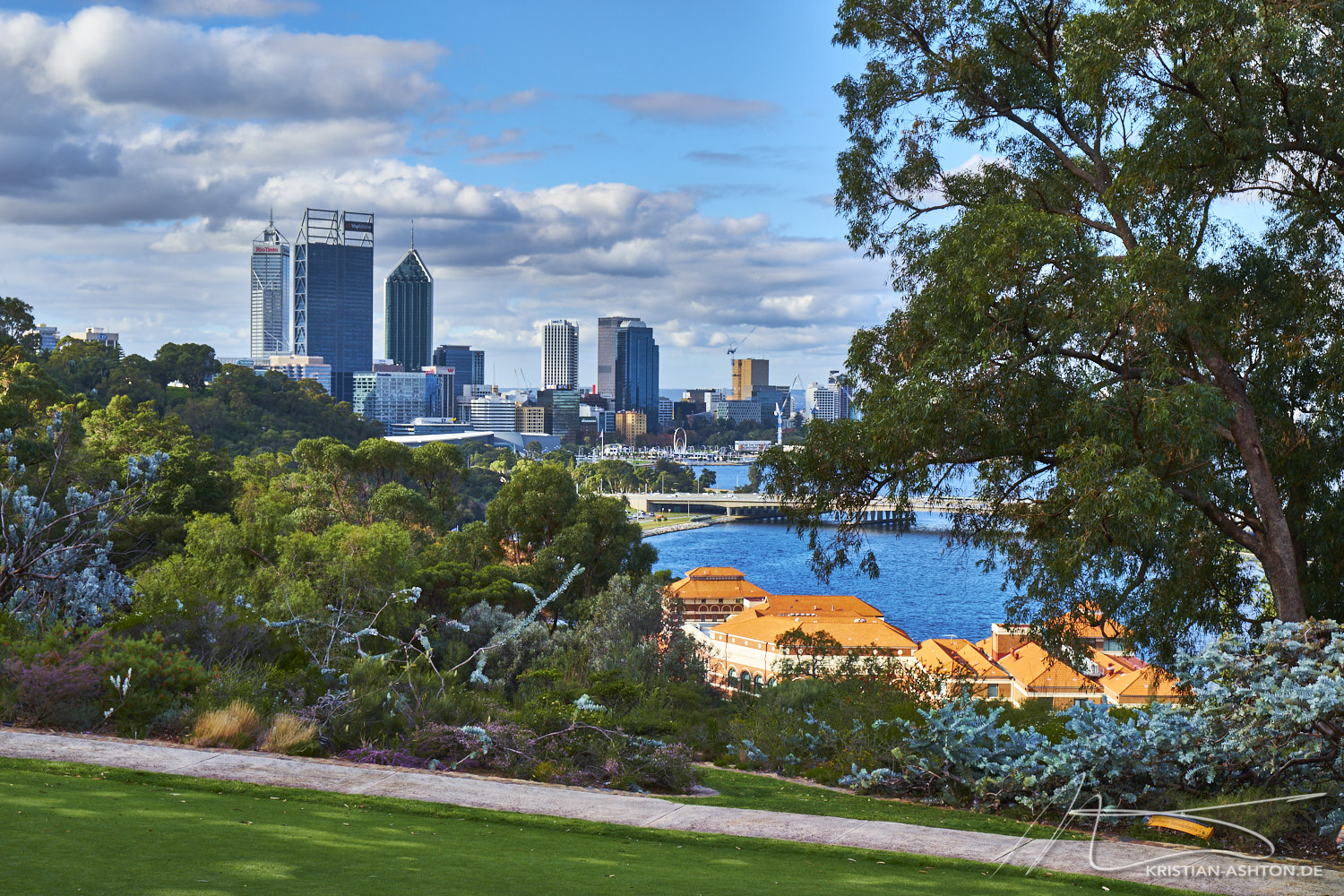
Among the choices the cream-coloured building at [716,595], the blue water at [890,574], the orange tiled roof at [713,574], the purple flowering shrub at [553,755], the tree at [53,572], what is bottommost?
the blue water at [890,574]

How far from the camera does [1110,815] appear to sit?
701 cm

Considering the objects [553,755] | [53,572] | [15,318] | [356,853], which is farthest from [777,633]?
[15,318]

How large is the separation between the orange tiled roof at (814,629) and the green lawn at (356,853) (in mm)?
23337

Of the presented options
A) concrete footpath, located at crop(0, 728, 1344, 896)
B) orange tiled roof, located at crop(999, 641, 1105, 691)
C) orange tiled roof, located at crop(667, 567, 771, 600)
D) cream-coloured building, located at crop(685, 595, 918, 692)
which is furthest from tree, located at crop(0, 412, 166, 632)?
orange tiled roof, located at crop(667, 567, 771, 600)

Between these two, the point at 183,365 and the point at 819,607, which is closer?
the point at 819,607

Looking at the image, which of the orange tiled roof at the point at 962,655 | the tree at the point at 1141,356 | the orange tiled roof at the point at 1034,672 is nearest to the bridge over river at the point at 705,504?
the orange tiled roof at the point at 1034,672

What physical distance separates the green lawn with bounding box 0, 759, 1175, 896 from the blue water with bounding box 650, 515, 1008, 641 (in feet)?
123

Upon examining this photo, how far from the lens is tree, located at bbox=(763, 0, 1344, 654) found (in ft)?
31.8

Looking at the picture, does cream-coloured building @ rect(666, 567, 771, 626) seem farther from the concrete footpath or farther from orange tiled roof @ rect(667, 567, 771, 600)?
the concrete footpath

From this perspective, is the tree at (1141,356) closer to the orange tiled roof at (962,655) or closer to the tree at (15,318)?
the orange tiled roof at (962,655)

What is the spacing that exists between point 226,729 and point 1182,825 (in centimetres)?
663

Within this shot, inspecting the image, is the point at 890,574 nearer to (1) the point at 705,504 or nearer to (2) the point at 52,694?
(1) the point at 705,504

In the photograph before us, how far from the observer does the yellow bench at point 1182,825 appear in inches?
253

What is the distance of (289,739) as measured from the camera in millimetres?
8078
